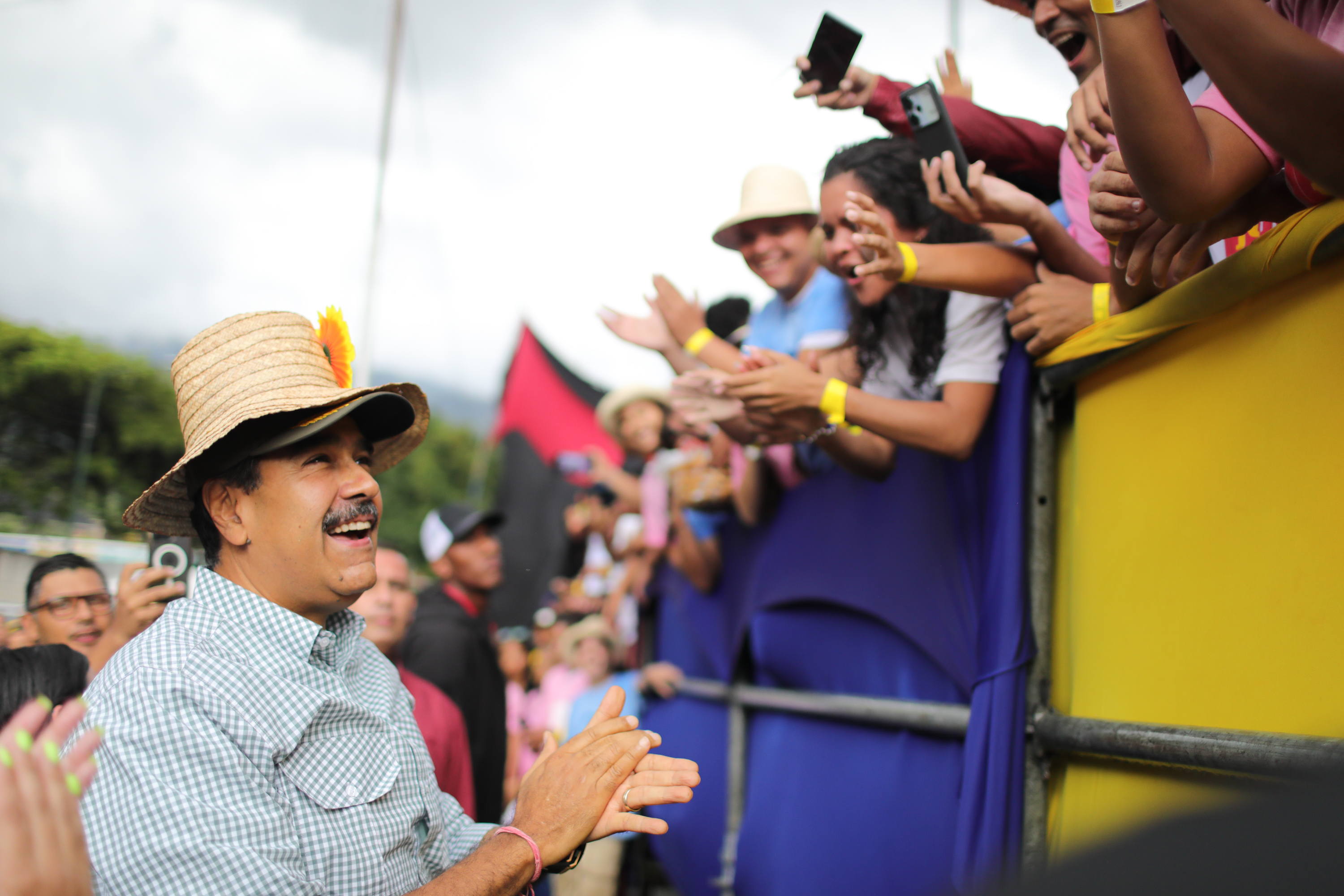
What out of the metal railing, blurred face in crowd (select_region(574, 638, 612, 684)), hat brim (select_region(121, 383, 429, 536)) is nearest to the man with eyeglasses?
hat brim (select_region(121, 383, 429, 536))

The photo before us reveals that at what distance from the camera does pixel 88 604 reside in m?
2.61

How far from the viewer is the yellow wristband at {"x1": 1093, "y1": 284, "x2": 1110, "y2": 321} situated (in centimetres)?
217

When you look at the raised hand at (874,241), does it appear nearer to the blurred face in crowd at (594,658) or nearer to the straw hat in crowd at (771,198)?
the straw hat in crowd at (771,198)

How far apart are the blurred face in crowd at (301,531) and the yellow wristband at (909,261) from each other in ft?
4.23

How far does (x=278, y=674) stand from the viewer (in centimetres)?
166

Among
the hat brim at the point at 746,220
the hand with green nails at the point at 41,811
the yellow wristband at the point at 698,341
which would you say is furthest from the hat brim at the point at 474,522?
the hand with green nails at the point at 41,811

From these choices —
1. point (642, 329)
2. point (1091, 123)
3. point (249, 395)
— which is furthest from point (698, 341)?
point (249, 395)

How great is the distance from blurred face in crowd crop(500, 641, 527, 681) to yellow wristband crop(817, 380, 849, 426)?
6.93 m

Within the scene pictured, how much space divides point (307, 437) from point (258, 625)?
37cm

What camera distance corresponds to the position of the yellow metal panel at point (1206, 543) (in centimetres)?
148

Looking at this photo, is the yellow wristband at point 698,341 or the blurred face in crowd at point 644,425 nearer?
the yellow wristband at point 698,341

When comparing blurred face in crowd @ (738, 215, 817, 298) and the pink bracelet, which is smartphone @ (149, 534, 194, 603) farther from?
blurred face in crowd @ (738, 215, 817, 298)

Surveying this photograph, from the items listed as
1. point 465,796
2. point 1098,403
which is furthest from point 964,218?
point 465,796

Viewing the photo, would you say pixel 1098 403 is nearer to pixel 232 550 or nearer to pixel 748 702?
pixel 232 550
